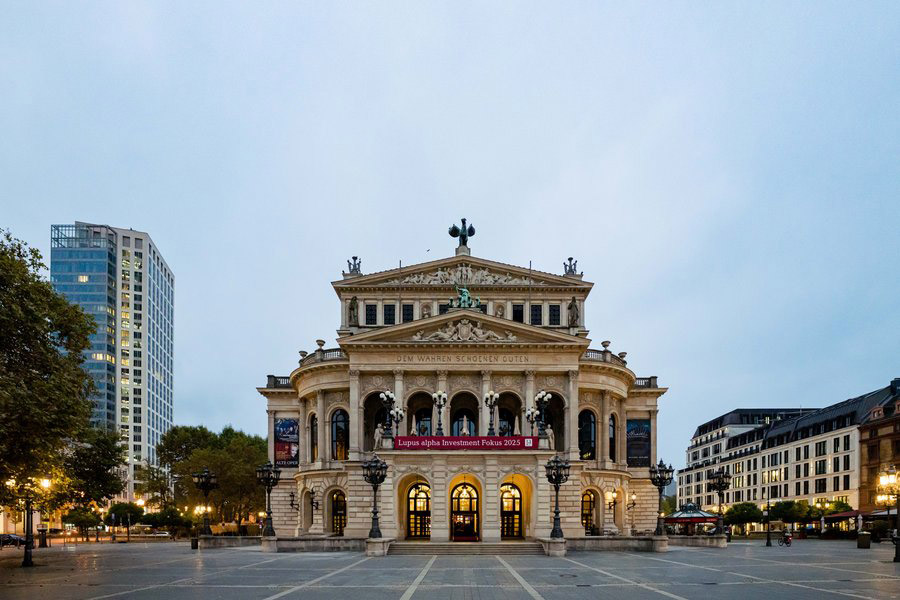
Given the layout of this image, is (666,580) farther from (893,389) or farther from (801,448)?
(801,448)

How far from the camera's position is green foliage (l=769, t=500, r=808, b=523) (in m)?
100

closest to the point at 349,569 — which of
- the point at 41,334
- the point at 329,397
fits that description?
the point at 41,334

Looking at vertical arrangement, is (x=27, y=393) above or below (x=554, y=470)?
above

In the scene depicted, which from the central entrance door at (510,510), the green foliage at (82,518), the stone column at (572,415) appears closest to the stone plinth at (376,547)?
the central entrance door at (510,510)

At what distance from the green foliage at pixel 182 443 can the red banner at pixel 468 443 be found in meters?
60.0

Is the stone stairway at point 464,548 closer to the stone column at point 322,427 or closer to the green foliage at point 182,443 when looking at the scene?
the stone column at point 322,427

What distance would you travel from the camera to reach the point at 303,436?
252 feet

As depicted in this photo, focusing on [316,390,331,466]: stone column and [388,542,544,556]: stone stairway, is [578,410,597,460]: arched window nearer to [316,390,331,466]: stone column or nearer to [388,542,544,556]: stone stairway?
[388,542,544,556]: stone stairway

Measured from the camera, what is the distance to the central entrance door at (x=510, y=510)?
6166 centimetres


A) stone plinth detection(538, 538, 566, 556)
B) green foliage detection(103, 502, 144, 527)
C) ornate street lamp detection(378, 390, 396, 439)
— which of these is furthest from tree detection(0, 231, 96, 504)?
green foliage detection(103, 502, 144, 527)

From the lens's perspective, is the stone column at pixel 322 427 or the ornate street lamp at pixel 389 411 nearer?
the ornate street lamp at pixel 389 411

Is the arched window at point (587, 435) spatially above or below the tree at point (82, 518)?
above

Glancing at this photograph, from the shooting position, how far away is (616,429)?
76562 millimetres

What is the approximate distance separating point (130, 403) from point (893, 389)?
473 ft
